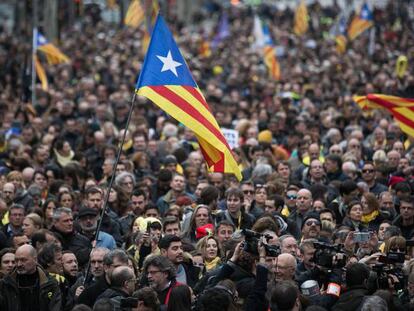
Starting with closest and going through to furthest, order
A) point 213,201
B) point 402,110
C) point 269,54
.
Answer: point 213,201, point 402,110, point 269,54

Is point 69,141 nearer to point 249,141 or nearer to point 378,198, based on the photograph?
point 249,141

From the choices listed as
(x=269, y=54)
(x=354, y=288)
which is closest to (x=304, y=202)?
(x=354, y=288)

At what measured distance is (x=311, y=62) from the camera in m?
36.9

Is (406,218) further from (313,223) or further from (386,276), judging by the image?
(386,276)

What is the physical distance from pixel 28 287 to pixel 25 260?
217mm

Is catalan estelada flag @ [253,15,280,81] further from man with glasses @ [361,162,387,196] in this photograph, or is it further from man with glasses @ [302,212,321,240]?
man with glasses @ [302,212,321,240]

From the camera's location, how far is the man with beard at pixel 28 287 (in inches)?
433

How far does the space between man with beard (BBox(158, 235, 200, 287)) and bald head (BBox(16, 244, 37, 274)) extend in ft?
3.59

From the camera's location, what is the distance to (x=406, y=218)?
14.0 meters

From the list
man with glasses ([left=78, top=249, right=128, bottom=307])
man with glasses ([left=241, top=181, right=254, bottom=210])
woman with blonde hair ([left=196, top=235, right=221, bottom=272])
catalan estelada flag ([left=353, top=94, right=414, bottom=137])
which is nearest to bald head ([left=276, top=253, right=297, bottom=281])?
man with glasses ([left=78, top=249, right=128, bottom=307])

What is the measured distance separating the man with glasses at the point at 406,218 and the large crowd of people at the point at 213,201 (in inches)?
0.6

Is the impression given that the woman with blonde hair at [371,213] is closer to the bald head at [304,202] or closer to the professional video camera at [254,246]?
the bald head at [304,202]

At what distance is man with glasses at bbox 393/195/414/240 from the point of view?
1398cm

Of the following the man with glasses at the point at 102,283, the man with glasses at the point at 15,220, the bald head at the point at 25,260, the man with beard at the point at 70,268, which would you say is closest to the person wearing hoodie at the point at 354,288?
the man with glasses at the point at 102,283
